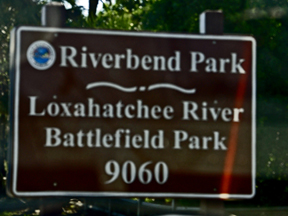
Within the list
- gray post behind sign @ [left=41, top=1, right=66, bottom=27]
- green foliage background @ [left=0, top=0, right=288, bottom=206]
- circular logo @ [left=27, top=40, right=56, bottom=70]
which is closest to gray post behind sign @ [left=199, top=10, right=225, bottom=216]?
gray post behind sign @ [left=41, top=1, right=66, bottom=27]

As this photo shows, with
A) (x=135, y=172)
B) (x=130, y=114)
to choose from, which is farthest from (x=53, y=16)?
(x=135, y=172)

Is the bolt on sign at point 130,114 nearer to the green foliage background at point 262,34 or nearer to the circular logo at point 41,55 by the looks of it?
the circular logo at point 41,55

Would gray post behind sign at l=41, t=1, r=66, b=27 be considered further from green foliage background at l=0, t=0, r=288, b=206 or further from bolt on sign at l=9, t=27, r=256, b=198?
green foliage background at l=0, t=0, r=288, b=206

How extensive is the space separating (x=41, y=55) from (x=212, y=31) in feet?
4.49

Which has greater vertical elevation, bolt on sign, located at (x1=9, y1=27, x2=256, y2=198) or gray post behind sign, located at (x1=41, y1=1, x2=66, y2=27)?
gray post behind sign, located at (x1=41, y1=1, x2=66, y2=27)

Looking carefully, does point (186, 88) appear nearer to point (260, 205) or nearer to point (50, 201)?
point (50, 201)

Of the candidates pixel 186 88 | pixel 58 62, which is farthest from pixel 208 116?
pixel 58 62

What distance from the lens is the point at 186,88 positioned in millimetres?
4227

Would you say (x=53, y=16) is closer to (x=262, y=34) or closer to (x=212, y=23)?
(x=212, y=23)

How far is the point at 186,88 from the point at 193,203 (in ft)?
31.9

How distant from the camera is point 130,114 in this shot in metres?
4.16

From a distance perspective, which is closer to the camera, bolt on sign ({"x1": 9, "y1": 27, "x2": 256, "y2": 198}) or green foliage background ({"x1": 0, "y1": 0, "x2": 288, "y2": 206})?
bolt on sign ({"x1": 9, "y1": 27, "x2": 256, "y2": 198})

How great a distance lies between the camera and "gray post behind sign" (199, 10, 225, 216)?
14.2 ft

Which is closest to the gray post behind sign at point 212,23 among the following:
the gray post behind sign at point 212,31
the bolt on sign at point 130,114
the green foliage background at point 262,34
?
the gray post behind sign at point 212,31
